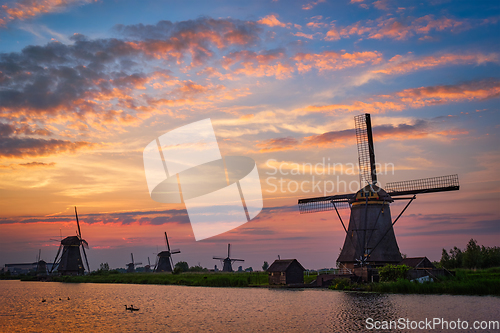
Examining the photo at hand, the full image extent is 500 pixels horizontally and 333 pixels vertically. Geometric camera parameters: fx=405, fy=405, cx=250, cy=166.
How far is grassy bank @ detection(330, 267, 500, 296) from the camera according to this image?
35062mm

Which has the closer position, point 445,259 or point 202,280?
point 202,280

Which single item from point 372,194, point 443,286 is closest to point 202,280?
point 372,194

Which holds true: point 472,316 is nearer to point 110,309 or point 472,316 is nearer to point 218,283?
point 110,309

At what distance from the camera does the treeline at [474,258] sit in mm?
63625

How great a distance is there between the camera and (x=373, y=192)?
153 ft

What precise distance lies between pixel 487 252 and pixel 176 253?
73.1 meters

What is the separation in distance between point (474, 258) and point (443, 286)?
3272 cm

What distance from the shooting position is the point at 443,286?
3734 centimetres

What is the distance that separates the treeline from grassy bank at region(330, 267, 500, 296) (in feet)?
81.6

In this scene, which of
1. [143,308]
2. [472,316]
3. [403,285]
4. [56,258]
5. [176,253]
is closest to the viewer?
[472,316]

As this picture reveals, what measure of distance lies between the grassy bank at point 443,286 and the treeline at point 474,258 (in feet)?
81.6

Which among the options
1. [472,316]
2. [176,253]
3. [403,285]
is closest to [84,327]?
[472,316]

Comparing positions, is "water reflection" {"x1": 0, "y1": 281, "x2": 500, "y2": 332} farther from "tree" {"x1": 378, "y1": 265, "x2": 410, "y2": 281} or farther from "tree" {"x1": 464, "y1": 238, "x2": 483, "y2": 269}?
"tree" {"x1": 464, "y1": 238, "x2": 483, "y2": 269}

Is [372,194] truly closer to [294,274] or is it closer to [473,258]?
[294,274]
